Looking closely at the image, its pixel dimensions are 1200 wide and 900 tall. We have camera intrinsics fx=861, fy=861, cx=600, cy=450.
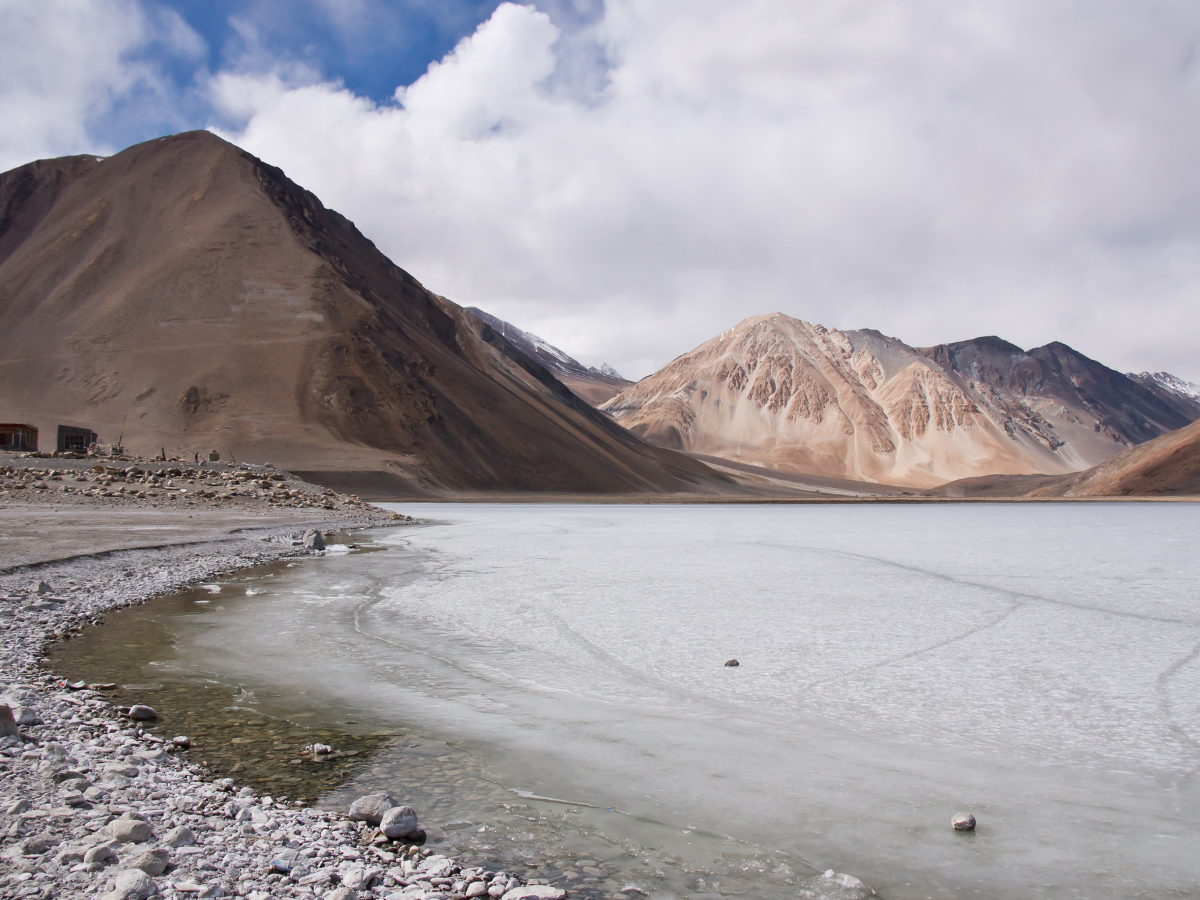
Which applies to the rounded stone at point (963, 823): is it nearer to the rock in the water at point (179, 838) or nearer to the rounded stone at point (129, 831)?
the rock in the water at point (179, 838)

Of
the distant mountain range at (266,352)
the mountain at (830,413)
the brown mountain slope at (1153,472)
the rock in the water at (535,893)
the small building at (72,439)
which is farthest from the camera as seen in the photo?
the mountain at (830,413)

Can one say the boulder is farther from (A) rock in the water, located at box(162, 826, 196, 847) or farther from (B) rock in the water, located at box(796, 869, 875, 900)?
(B) rock in the water, located at box(796, 869, 875, 900)

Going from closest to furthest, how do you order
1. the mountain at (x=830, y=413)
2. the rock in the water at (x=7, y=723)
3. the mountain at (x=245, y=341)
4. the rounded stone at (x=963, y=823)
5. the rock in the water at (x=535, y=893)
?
1. the rock in the water at (x=535, y=893)
2. the rounded stone at (x=963, y=823)
3. the rock in the water at (x=7, y=723)
4. the mountain at (x=245, y=341)
5. the mountain at (x=830, y=413)

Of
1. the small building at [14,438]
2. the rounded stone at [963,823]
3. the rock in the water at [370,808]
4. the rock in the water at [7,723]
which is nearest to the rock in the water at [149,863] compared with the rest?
the rock in the water at [370,808]

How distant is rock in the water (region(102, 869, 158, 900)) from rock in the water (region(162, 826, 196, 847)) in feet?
1.15

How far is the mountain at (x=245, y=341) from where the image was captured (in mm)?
62594

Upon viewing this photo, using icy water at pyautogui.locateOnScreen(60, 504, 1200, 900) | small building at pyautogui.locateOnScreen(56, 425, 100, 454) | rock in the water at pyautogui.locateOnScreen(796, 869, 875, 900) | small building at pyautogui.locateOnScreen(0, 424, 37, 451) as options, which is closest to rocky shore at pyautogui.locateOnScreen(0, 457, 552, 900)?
icy water at pyautogui.locateOnScreen(60, 504, 1200, 900)

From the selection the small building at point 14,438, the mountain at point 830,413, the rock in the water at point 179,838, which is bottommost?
the rock in the water at point 179,838

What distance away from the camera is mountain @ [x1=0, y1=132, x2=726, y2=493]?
205ft

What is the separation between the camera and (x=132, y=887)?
3008mm

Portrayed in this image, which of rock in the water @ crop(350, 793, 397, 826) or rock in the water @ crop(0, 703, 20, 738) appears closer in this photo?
rock in the water @ crop(350, 793, 397, 826)

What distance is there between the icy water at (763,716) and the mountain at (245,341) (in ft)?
156

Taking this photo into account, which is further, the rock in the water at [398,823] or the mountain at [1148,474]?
the mountain at [1148,474]

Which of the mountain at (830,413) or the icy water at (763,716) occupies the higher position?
the mountain at (830,413)
